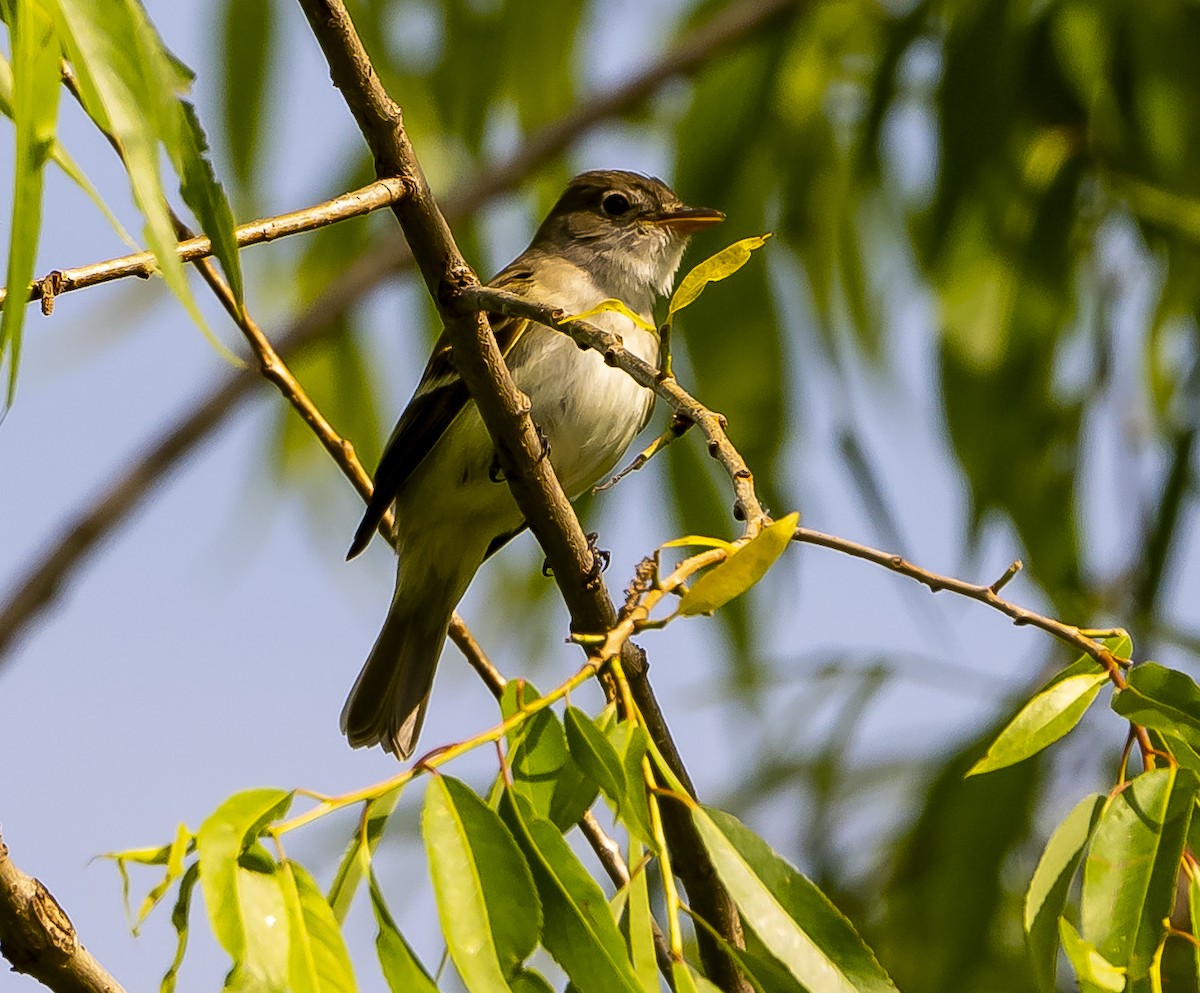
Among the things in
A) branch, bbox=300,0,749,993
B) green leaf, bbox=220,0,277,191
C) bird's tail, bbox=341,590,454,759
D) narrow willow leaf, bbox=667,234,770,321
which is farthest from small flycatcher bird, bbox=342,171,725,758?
narrow willow leaf, bbox=667,234,770,321

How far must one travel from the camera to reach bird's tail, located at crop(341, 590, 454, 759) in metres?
3.63

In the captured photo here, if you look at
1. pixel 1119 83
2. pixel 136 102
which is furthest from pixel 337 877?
pixel 1119 83

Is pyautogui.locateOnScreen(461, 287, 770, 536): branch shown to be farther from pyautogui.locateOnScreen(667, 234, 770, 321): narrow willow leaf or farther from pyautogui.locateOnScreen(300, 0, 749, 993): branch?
pyautogui.locateOnScreen(300, 0, 749, 993): branch

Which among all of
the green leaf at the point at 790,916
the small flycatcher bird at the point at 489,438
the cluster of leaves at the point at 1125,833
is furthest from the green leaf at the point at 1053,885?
the small flycatcher bird at the point at 489,438

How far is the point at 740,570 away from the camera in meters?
1.33

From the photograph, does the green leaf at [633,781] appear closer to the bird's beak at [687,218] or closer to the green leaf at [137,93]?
the green leaf at [137,93]

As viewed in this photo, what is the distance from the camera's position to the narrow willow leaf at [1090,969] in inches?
50.3

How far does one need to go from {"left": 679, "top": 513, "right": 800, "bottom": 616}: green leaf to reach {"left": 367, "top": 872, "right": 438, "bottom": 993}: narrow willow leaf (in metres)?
0.32

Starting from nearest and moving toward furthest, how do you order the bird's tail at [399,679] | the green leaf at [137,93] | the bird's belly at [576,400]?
the green leaf at [137,93] → the bird's belly at [576,400] → the bird's tail at [399,679]

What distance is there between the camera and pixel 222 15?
3.58 m

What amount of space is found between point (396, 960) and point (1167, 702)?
660 millimetres

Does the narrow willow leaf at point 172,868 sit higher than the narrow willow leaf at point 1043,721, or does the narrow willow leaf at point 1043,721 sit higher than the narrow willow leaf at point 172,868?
the narrow willow leaf at point 1043,721

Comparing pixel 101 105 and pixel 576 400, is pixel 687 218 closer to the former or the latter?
pixel 576 400

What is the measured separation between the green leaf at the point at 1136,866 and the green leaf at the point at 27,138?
36.0 inches
